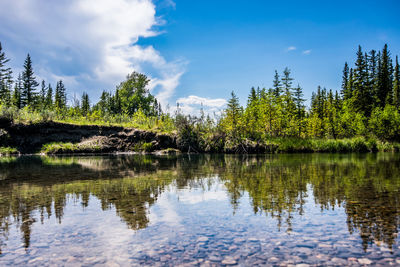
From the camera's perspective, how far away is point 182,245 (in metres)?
4.30

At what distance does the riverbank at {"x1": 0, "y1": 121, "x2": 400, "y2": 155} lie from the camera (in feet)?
129

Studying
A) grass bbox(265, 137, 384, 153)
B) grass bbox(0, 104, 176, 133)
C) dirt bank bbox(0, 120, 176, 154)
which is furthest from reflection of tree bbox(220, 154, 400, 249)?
grass bbox(0, 104, 176, 133)

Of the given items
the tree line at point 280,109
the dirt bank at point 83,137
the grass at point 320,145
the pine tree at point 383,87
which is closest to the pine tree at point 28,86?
the tree line at point 280,109

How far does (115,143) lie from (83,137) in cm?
515

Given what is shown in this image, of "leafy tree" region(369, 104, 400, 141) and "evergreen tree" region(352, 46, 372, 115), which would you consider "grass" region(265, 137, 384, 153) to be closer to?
"leafy tree" region(369, 104, 400, 141)

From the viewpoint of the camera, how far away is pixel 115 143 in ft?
144

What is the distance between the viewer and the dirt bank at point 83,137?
129 ft

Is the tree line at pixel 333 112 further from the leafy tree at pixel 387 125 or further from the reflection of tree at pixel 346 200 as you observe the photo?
the reflection of tree at pixel 346 200

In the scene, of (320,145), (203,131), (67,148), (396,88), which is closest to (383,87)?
(396,88)

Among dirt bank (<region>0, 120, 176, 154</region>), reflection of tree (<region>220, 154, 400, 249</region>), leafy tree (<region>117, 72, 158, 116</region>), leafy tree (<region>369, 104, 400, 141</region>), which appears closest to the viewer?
reflection of tree (<region>220, 154, 400, 249</region>)

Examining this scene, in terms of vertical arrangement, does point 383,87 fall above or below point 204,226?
above

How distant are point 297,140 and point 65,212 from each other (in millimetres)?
→ 41074

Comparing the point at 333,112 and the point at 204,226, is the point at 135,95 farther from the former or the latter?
the point at 204,226

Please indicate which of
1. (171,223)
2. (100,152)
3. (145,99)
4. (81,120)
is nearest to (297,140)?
(100,152)
